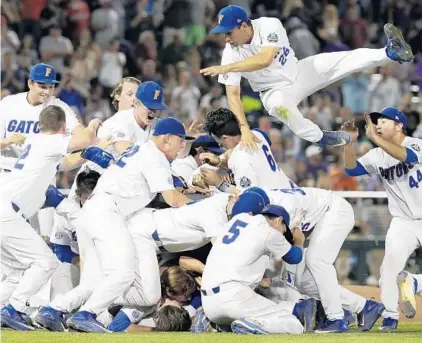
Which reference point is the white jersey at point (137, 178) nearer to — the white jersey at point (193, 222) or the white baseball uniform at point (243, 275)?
the white jersey at point (193, 222)

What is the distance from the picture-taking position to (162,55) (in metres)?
22.2

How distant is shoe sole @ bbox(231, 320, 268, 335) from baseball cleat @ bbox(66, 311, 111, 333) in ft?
4.01

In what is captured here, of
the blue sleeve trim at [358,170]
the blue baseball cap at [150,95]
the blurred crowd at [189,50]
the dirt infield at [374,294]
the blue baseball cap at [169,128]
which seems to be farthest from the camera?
the blurred crowd at [189,50]

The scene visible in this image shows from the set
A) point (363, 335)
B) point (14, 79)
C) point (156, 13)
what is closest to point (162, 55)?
point (156, 13)

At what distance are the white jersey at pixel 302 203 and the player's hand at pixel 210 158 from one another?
2.35 feet

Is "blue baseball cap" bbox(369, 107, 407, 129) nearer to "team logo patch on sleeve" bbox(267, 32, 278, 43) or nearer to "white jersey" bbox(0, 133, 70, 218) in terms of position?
"team logo patch on sleeve" bbox(267, 32, 278, 43)

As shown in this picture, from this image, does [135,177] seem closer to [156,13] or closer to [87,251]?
[87,251]

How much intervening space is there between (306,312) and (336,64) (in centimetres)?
270

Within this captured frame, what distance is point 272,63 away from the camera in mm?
13703

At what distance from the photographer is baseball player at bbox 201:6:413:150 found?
1340 cm

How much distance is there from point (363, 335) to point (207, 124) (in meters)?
2.58

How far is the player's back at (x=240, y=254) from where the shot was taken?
1209cm

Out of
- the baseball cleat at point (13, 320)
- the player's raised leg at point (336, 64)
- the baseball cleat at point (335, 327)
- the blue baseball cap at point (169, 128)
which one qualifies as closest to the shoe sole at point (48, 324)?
the baseball cleat at point (13, 320)

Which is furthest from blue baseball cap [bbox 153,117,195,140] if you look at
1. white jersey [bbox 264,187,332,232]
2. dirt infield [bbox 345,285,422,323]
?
dirt infield [bbox 345,285,422,323]
